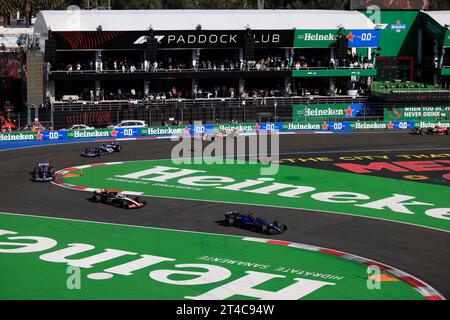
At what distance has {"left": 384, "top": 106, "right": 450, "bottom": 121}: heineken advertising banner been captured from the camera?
8125cm

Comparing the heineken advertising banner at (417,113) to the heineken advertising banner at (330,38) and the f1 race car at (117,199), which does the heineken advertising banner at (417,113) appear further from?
the f1 race car at (117,199)

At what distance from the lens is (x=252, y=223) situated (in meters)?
39.6

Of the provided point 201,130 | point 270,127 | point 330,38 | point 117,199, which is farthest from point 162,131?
point 117,199

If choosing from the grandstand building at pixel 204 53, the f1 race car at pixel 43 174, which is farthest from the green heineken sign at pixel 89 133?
the f1 race car at pixel 43 174

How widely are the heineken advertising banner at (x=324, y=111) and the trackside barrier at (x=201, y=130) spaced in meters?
3.78

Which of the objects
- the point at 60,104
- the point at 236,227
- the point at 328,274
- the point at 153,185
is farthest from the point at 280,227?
the point at 60,104

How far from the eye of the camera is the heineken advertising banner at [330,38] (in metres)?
86.9

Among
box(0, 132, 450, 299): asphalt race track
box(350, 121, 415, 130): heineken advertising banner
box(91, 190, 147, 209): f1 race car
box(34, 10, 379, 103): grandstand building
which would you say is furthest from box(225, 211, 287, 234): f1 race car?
box(34, 10, 379, 103): grandstand building

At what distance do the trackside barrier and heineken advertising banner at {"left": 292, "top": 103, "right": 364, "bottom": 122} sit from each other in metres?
3.78

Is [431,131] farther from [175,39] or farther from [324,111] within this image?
[175,39]

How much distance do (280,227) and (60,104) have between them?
43688 millimetres

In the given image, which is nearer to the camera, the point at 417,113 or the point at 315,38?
the point at 417,113

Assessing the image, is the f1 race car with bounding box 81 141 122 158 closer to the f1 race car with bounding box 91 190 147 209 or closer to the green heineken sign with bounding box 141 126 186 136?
the green heineken sign with bounding box 141 126 186 136

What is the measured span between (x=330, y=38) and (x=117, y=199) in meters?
48.7
